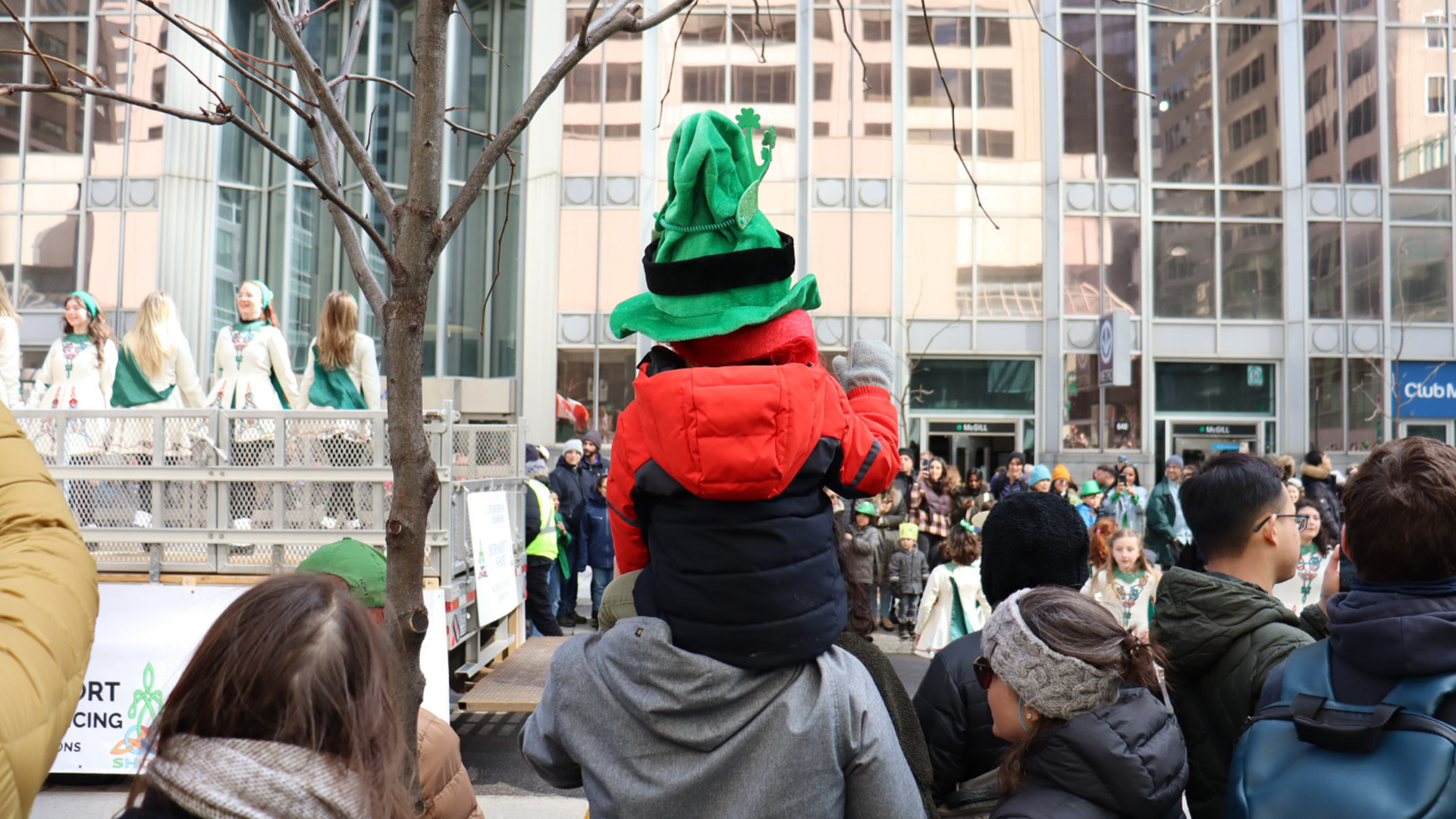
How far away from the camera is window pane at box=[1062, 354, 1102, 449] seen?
22.0 metres

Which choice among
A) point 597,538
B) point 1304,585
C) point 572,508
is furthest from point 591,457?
point 1304,585

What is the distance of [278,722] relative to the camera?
1.39 metres

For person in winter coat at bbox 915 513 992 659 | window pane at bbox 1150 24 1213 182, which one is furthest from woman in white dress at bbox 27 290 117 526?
window pane at bbox 1150 24 1213 182

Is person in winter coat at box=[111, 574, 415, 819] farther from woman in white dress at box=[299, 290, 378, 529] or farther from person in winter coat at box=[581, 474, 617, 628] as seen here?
person in winter coat at box=[581, 474, 617, 628]

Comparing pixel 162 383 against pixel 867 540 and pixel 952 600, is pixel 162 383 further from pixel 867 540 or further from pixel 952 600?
pixel 867 540

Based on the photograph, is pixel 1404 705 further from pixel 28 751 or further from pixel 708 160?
pixel 28 751

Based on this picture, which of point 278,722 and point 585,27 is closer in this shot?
point 278,722

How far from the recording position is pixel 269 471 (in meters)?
5.79

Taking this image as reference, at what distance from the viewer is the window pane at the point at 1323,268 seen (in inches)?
882

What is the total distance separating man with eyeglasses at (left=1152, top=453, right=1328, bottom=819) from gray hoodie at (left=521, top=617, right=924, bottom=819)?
101cm

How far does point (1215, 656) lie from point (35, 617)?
245 cm

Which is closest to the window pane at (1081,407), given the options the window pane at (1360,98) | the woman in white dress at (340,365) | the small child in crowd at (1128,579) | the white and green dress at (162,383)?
the window pane at (1360,98)

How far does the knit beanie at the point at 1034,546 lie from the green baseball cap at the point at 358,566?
1.67 m

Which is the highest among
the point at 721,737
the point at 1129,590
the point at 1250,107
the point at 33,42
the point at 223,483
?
the point at 1250,107
